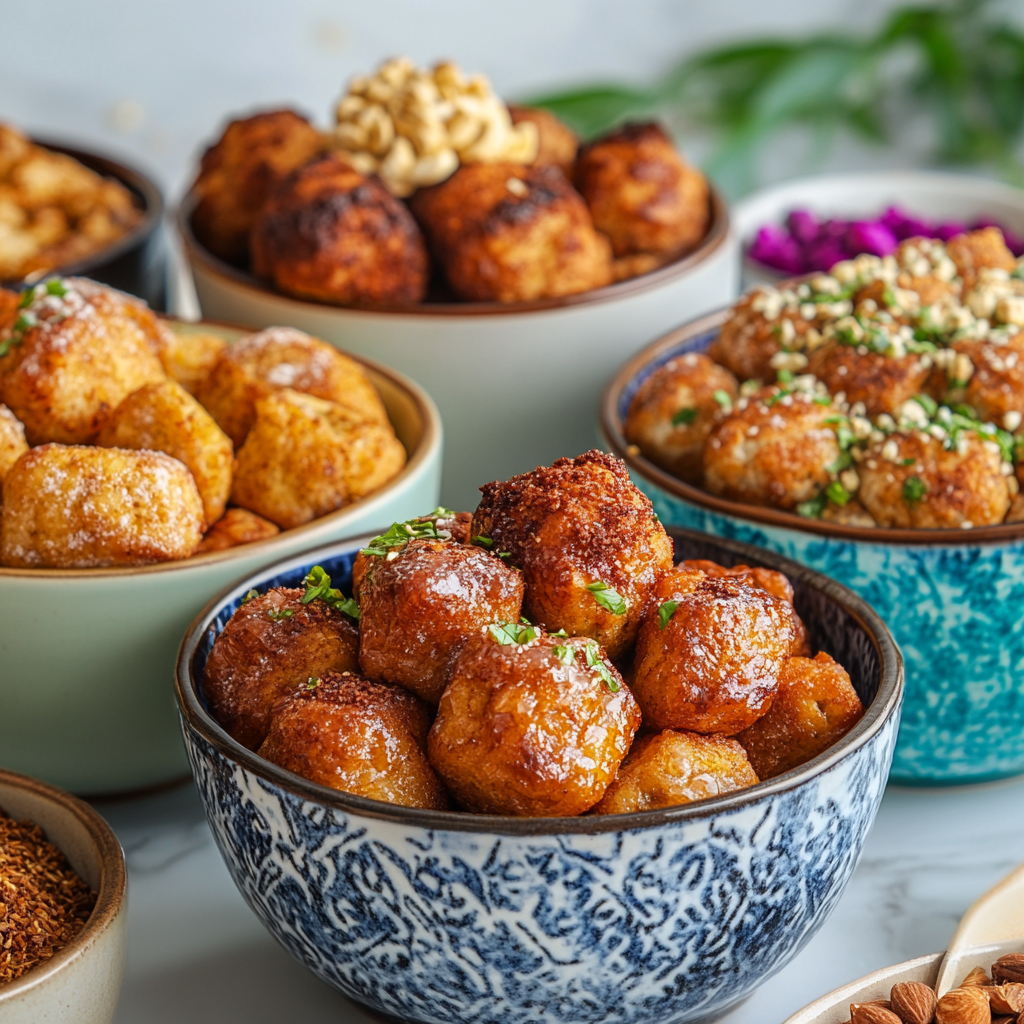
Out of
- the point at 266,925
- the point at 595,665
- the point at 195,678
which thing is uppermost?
the point at 595,665

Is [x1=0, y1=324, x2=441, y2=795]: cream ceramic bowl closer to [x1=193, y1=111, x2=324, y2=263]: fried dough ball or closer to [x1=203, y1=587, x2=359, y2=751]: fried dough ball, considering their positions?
[x1=203, y1=587, x2=359, y2=751]: fried dough ball

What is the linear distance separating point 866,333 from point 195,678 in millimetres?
754

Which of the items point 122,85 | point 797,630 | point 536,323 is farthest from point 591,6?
point 797,630

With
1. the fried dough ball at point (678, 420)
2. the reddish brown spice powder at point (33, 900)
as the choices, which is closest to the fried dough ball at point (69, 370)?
the reddish brown spice powder at point (33, 900)

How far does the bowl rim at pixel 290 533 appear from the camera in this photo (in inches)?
42.1

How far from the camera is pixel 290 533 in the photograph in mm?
1129

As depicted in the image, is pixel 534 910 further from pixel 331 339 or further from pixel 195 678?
pixel 331 339

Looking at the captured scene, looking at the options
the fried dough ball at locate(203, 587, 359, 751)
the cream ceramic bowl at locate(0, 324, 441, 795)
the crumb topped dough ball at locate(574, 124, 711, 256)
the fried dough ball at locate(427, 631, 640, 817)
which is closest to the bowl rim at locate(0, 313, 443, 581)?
the cream ceramic bowl at locate(0, 324, 441, 795)

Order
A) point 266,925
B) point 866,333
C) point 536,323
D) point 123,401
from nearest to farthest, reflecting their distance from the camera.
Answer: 1. point 266,925
2. point 123,401
3. point 866,333
4. point 536,323

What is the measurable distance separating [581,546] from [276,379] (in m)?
0.50

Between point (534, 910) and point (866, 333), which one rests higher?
point (866, 333)

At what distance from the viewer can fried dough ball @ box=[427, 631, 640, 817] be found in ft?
2.63

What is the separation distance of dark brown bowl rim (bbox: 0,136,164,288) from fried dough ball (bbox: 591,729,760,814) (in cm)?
97

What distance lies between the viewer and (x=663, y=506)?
1231 mm
